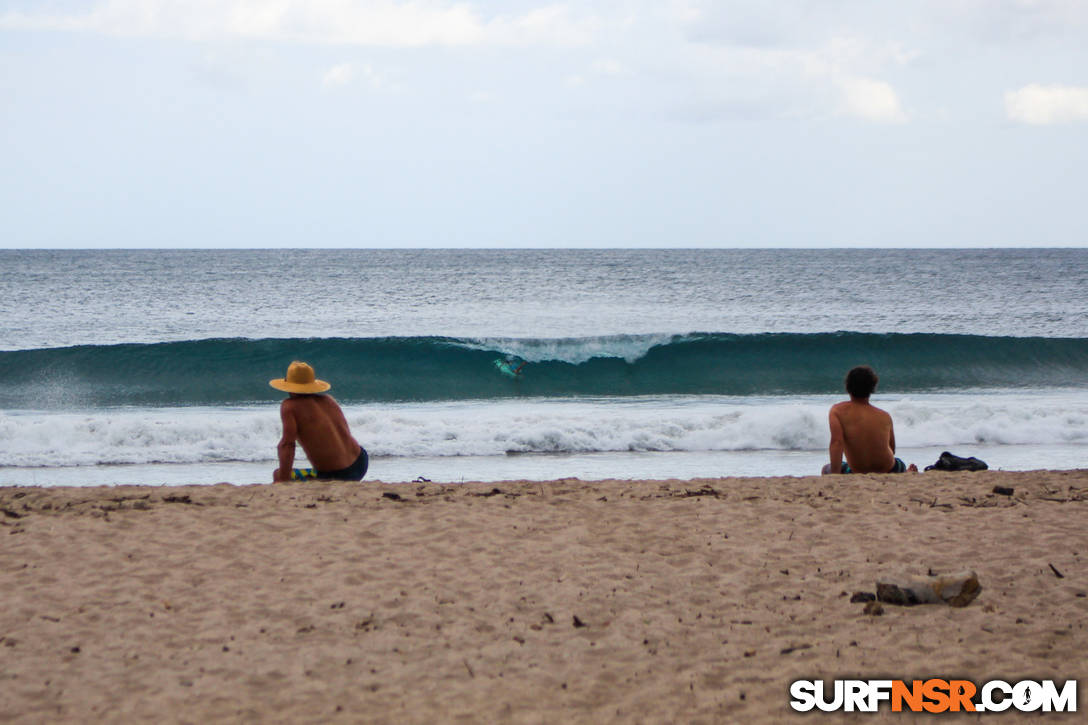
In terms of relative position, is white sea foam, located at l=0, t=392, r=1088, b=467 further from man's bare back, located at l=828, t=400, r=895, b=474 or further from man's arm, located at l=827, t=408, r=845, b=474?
man's arm, located at l=827, t=408, r=845, b=474

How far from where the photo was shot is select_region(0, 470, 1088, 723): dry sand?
2.93 meters

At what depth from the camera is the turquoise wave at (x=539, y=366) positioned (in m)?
15.9

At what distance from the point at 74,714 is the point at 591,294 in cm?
3076

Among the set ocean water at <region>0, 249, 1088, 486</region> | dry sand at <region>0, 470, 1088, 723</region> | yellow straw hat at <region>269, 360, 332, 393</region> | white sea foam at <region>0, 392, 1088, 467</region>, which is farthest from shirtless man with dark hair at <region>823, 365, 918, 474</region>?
white sea foam at <region>0, 392, 1088, 467</region>

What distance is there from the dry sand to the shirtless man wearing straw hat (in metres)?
0.29

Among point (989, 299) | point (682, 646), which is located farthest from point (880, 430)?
point (989, 299)

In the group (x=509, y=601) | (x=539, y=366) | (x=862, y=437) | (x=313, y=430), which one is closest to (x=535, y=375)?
(x=539, y=366)

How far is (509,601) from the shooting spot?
3.83 m

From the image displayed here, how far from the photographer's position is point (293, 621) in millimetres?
3605

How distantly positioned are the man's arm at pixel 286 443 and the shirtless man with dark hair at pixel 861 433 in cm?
361

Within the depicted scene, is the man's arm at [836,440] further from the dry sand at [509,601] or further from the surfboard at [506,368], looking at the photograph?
the surfboard at [506,368]

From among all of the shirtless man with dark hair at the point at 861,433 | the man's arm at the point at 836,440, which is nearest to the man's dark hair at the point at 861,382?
the shirtless man with dark hair at the point at 861,433

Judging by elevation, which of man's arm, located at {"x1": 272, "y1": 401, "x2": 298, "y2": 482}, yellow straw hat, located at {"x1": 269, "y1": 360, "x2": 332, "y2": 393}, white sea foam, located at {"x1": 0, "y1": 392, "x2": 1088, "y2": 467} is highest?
yellow straw hat, located at {"x1": 269, "y1": 360, "x2": 332, "y2": 393}

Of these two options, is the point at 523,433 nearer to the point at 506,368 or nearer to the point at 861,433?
the point at 861,433
